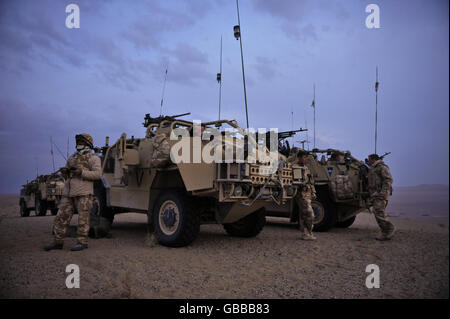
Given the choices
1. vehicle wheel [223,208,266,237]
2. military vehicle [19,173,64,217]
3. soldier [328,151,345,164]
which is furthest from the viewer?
military vehicle [19,173,64,217]

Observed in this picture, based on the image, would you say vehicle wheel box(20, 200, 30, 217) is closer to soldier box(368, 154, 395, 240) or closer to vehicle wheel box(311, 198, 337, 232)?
vehicle wheel box(311, 198, 337, 232)

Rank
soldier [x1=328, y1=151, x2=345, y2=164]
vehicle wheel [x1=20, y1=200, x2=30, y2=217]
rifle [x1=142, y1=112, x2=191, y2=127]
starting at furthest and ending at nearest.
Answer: vehicle wheel [x1=20, y1=200, x2=30, y2=217], soldier [x1=328, y1=151, x2=345, y2=164], rifle [x1=142, y1=112, x2=191, y2=127]

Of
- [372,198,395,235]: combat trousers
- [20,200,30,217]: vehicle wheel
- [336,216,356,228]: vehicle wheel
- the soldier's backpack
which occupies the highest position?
the soldier's backpack

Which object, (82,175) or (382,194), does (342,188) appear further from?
(82,175)

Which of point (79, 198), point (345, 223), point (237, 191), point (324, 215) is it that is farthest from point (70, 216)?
point (345, 223)

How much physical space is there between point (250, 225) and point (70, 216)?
326cm

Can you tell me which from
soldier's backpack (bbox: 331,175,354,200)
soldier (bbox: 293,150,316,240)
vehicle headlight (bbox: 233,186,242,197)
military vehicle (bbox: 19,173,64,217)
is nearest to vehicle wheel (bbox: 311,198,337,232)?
soldier's backpack (bbox: 331,175,354,200)

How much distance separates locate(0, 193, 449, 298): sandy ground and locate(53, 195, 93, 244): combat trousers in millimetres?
245

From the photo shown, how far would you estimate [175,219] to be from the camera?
17.1 ft

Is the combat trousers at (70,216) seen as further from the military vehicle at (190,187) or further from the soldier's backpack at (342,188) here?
the soldier's backpack at (342,188)

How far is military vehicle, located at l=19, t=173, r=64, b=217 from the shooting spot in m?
12.3

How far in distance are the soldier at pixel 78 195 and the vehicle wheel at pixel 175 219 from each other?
113 centimetres
